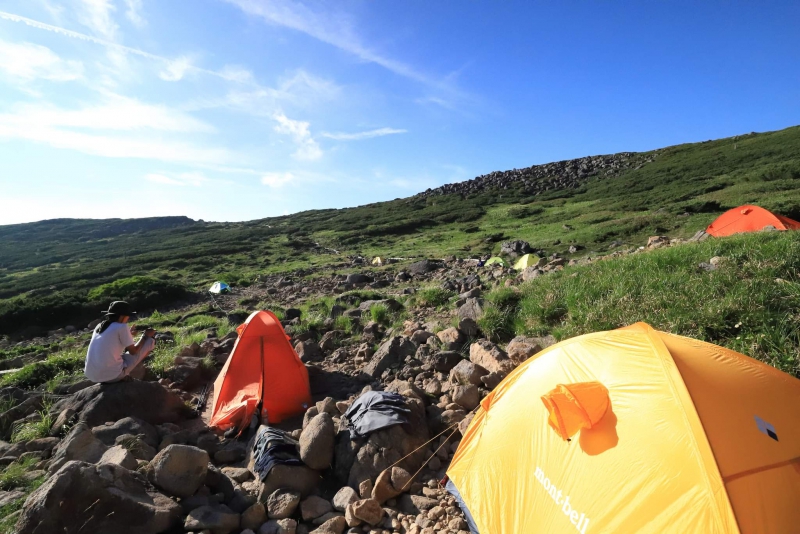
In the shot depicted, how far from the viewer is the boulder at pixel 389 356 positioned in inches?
278

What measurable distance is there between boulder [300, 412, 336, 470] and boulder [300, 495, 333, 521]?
0.39 metres

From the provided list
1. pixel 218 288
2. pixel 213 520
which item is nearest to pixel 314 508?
pixel 213 520

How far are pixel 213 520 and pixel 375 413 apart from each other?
5.83ft

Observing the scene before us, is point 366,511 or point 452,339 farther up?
point 452,339

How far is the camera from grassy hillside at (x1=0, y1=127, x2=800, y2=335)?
70.0 ft

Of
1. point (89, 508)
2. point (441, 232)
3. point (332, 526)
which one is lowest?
point (332, 526)

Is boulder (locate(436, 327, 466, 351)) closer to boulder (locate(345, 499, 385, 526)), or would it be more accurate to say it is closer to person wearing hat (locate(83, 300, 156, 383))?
boulder (locate(345, 499, 385, 526))

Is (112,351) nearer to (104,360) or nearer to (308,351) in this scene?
(104,360)

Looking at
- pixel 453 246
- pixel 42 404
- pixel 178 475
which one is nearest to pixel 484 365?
pixel 178 475

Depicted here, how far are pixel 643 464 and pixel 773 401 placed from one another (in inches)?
37.8

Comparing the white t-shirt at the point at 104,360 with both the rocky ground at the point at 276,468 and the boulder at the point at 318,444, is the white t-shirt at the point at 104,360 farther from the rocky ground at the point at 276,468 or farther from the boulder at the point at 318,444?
the boulder at the point at 318,444

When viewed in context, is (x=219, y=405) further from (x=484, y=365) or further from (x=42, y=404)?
(x=484, y=365)

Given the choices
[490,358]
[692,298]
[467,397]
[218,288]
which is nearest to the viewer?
[467,397]

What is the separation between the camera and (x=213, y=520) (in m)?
3.78
